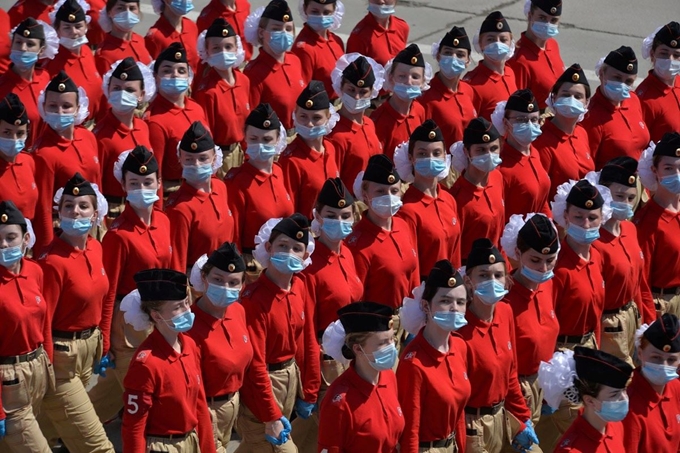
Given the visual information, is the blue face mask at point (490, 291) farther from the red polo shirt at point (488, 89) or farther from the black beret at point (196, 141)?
the red polo shirt at point (488, 89)

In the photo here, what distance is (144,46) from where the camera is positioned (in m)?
14.4

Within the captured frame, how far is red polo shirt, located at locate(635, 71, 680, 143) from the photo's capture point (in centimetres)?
1416

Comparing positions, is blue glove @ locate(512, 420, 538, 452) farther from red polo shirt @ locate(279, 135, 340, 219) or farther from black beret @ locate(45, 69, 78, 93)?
black beret @ locate(45, 69, 78, 93)

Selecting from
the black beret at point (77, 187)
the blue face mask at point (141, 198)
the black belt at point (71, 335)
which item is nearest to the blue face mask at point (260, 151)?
the blue face mask at point (141, 198)

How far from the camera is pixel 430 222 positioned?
11.5 metres

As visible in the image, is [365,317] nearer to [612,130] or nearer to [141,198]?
[141,198]

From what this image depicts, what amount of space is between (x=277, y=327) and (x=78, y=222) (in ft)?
5.04

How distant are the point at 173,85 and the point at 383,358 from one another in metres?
4.27

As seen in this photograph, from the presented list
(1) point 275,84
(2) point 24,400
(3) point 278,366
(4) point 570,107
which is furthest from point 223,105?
(2) point 24,400

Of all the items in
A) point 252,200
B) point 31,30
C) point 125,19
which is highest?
point 31,30

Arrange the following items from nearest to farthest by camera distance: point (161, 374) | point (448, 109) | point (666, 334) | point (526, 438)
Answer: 1. point (161, 374)
2. point (666, 334)
3. point (526, 438)
4. point (448, 109)

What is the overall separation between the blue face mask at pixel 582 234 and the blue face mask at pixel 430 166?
109 centimetres

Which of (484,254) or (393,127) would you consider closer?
(484,254)

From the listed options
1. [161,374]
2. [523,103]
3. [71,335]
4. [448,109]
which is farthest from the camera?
[448,109]
